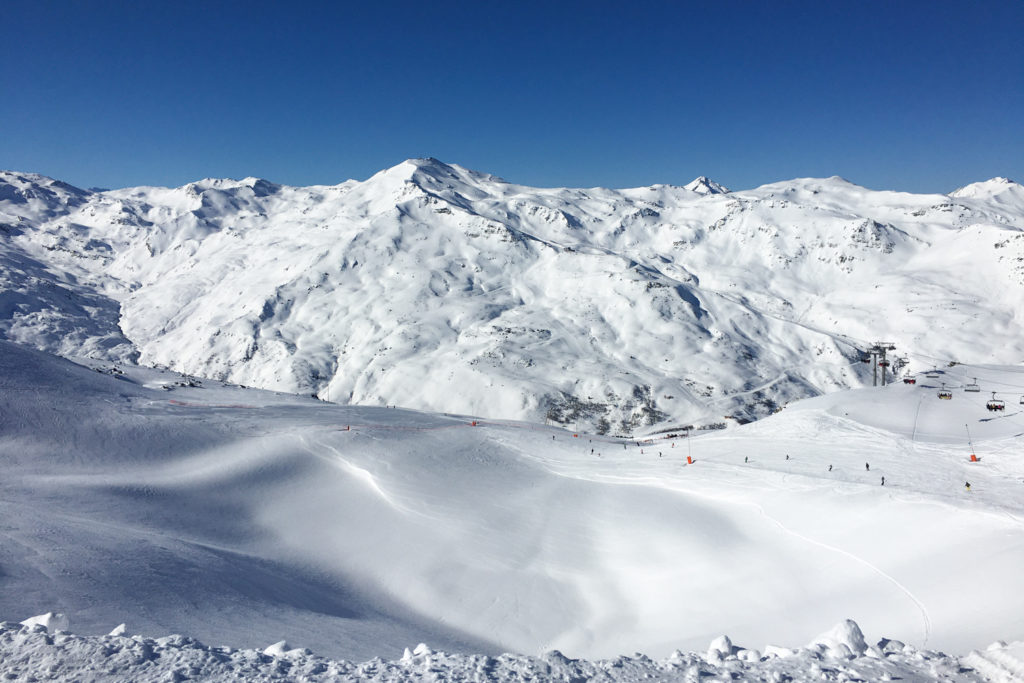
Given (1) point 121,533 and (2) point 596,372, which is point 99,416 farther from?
(2) point 596,372

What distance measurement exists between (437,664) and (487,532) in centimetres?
1593

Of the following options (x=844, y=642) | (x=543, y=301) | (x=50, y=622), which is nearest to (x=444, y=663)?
(x=50, y=622)

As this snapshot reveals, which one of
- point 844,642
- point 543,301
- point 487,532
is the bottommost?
point 487,532

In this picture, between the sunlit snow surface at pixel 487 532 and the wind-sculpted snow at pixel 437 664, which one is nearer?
the wind-sculpted snow at pixel 437 664

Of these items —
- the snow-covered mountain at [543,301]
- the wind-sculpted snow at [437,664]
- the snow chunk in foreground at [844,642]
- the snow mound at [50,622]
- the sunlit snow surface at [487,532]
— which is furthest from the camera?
the snow-covered mountain at [543,301]

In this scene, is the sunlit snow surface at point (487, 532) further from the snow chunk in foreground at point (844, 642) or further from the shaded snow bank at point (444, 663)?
the snow chunk in foreground at point (844, 642)

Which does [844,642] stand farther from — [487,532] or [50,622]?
[487,532]

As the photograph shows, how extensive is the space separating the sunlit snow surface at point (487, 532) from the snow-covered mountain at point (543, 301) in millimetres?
47474

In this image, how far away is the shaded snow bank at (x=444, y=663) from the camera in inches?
357

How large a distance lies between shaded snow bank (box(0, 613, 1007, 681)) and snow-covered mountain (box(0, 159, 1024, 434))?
7183 cm

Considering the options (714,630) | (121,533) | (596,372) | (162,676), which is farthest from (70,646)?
(596,372)

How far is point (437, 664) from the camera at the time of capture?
417 inches

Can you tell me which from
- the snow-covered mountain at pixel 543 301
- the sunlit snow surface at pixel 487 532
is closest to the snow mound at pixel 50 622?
the sunlit snow surface at pixel 487 532

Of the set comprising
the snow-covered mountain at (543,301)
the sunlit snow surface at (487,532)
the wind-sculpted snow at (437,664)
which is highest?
the snow-covered mountain at (543,301)
